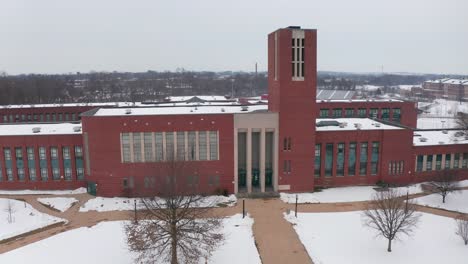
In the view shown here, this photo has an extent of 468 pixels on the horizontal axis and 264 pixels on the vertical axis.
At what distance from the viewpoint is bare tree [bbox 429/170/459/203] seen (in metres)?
44.9

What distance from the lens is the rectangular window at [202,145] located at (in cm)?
4727

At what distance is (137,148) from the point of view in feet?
153

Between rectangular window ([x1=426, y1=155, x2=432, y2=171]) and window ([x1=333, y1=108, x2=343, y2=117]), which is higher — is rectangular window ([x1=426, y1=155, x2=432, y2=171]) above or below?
below

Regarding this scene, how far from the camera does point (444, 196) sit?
147ft

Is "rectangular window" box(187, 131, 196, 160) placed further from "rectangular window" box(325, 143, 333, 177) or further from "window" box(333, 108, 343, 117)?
"window" box(333, 108, 343, 117)

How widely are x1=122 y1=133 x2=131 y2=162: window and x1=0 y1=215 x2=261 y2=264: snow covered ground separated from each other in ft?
33.5

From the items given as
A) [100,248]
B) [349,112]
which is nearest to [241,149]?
[100,248]

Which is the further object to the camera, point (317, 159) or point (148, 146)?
point (317, 159)

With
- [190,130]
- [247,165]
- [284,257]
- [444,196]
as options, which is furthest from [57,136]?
[444,196]

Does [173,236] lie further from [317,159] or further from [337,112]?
[337,112]

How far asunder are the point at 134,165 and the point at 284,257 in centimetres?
2284

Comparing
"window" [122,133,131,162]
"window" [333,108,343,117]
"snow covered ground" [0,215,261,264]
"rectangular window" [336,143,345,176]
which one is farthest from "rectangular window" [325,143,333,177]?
"window" [333,108,343,117]

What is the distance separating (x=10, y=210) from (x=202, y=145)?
21.5 metres

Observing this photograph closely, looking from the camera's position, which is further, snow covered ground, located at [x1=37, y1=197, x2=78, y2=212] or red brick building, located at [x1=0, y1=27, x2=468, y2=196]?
red brick building, located at [x1=0, y1=27, x2=468, y2=196]
